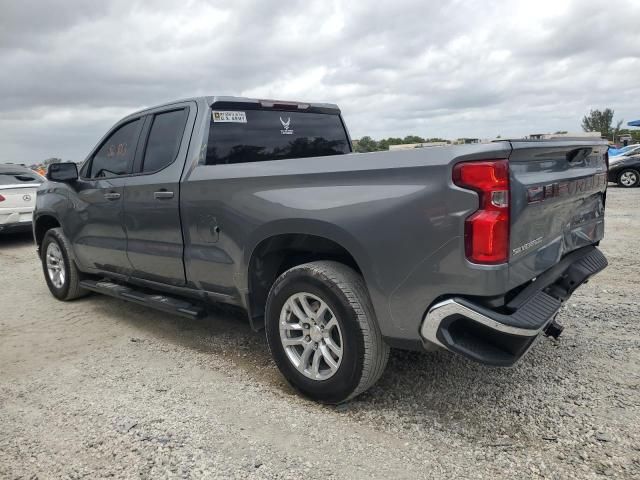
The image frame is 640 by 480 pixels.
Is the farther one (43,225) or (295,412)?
(43,225)

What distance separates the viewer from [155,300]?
4152 millimetres

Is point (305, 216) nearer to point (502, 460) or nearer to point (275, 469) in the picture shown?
point (275, 469)

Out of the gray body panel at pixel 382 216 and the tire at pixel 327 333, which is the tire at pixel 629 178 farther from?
the tire at pixel 327 333

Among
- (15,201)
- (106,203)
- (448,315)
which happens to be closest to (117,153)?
(106,203)

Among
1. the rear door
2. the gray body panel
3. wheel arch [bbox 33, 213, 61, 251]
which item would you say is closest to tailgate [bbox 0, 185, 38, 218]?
wheel arch [bbox 33, 213, 61, 251]

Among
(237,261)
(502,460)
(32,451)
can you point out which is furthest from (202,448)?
(502,460)

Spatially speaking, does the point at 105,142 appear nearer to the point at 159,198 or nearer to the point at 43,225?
the point at 159,198

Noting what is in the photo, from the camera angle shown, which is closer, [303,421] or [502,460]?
[502,460]

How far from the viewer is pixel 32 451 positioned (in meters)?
2.70

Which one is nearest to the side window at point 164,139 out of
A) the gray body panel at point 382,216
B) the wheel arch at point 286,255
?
the gray body panel at point 382,216

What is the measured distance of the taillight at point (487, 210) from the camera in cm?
237

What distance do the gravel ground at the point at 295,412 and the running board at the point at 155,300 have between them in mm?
348

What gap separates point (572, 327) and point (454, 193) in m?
2.41

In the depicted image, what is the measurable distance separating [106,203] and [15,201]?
6055mm
